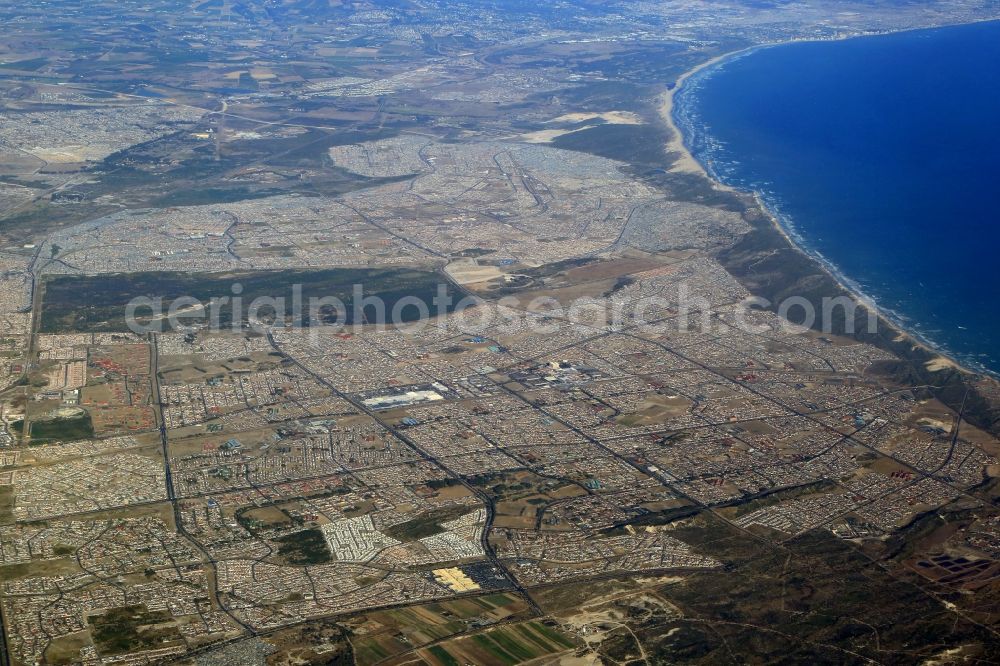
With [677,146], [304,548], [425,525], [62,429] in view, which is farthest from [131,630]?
[677,146]

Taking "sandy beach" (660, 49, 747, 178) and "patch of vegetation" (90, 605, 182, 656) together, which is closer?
"patch of vegetation" (90, 605, 182, 656)

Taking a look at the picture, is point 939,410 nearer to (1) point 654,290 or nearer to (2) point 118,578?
(1) point 654,290

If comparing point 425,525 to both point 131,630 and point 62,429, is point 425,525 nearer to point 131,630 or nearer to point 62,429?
point 131,630

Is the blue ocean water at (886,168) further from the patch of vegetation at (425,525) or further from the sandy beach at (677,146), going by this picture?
the patch of vegetation at (425,525)

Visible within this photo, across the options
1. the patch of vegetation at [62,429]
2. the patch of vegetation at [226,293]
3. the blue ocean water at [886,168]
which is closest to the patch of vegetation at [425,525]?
the patch of vegetation at [62,429]

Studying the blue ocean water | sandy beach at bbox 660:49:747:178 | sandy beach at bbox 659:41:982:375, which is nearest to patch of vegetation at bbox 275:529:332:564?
sandy beach at bbox 659:41:982:375

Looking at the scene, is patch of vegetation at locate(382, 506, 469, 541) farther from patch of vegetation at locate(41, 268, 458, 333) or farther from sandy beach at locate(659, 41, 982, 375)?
sandy beach at locate(659, 41, 982, 375)

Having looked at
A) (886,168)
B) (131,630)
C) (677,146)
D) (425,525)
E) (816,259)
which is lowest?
(425,525)

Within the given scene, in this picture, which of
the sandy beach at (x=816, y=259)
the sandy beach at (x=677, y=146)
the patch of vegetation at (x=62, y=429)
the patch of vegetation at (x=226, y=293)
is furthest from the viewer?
the sandy beach at (x=677, y=146)
